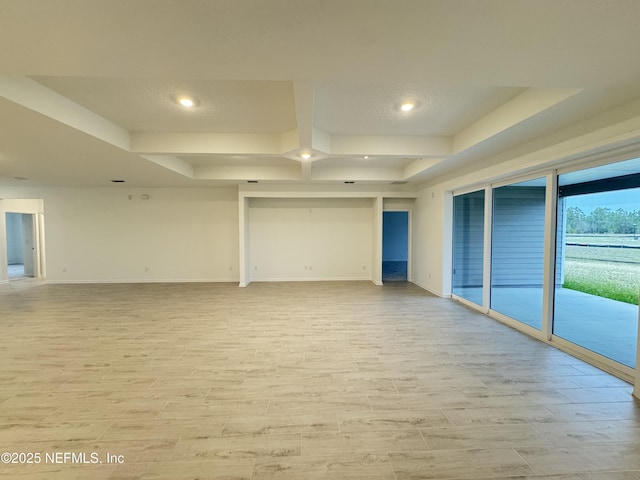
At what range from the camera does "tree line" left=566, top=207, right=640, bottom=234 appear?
2.74 m

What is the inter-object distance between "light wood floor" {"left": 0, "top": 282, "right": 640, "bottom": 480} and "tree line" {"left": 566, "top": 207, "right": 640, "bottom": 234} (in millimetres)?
1510

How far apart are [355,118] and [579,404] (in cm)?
347

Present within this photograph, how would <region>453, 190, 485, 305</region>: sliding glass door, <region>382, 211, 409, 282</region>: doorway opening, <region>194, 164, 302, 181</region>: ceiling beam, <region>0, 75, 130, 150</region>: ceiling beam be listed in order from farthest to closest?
<region>382, 211, 409, 282</region>: doorway opening < <region>194, 164, 302, 181</region>: ceiling beam < <region>453, 190, 485, 305</region>: sliding glass door < <region>0, 75, 130, 150</region>: ceiling beam

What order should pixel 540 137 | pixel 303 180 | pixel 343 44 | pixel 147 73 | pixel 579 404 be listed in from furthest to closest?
pixel 303 180 → pixel 540 137 → pixel 579 404 → pixel 147 73 → pixel 343 44

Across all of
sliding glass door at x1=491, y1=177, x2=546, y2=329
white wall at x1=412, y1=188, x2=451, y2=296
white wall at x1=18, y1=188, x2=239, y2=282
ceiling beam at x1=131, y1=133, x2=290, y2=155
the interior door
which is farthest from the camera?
the interior door

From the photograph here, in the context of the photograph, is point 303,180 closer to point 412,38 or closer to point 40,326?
point 412,38

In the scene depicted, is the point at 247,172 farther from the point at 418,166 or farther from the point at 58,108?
the point at 418,166

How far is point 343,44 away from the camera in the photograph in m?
1.53

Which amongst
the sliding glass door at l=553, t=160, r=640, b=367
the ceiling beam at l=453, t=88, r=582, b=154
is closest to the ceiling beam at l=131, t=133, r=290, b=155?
the ceiling beam at l=453, t=88, r=582, b=154

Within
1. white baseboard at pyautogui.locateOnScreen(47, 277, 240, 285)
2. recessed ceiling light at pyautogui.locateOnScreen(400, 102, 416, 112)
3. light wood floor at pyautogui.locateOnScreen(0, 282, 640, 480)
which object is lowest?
light wood floor at pyautogui.locateOnScreen(0, 282, 640, 480)

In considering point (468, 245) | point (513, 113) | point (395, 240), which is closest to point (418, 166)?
point (468, 245)

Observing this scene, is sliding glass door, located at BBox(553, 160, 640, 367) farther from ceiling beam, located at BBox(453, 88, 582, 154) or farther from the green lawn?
ceiling beam, located at BBox(453, 88, 582, 154)

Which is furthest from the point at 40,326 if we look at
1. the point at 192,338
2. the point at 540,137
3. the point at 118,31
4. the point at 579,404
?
the point at 540,137

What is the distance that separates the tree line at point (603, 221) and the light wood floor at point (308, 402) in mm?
1510
